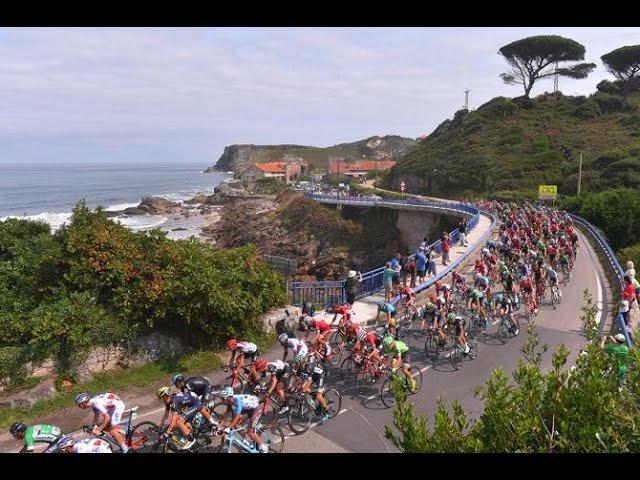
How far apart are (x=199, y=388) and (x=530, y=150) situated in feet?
239

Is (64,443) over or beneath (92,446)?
beneath

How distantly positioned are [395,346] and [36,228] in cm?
1567

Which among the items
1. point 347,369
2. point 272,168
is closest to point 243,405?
point 347,369

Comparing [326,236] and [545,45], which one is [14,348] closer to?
[326,236]

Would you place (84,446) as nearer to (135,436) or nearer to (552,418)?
(135,436)

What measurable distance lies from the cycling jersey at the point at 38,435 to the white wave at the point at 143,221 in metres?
66.2

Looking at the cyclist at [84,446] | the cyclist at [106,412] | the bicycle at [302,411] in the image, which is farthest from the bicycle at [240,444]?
the cyclist at [84,446]

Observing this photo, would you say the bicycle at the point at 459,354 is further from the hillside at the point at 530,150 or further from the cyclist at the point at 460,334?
the hillside at the point at 530,150

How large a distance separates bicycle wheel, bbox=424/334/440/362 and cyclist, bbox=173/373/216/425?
6.20 m

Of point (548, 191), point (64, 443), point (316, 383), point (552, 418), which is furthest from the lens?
point (548, 191)

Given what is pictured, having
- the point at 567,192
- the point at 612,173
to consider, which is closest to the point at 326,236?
the point at 567,192

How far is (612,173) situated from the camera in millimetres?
52188

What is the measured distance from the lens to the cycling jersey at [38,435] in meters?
6.99

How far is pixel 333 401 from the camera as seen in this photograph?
9922mm
